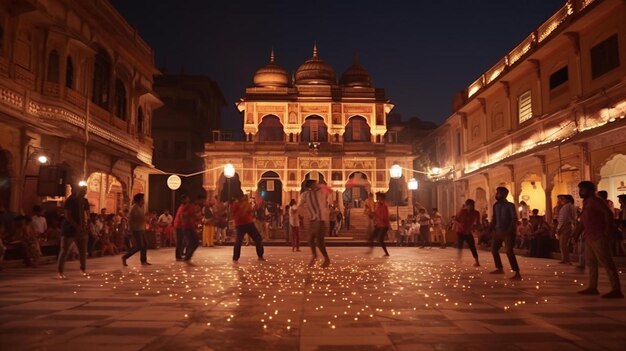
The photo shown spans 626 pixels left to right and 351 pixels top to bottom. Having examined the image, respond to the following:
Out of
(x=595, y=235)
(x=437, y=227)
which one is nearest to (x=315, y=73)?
(x=437, y=227)

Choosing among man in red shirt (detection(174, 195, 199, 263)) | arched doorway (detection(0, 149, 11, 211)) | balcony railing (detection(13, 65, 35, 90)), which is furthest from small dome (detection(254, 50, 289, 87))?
man in red shirt (detection(174, 195, 199, 263))

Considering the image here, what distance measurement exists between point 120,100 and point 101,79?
2419mm

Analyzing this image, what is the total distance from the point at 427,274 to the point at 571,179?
48.0 ft

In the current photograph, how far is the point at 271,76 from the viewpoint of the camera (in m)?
41.3

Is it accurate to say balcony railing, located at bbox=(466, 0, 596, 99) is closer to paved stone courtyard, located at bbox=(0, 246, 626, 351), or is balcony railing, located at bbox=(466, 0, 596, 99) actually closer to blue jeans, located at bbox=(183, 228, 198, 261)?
paved stone courtyard, located at bbox=(0, 246, 626, 351)

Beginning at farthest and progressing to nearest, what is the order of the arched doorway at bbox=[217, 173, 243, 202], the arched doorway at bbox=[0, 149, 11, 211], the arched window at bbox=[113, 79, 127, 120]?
the arched doorway at bbox=[217, 173, 243, 202]
the arched window at bbox=[113, 79, 127, 120]
the arched doorway at bbox=[0, 149, 11, 211]

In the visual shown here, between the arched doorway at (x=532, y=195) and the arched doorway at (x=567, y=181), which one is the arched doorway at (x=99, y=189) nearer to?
the arched doorway at (x=567, y=181)

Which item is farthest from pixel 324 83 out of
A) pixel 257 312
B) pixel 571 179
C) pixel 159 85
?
pixel 257 312

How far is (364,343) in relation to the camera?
13.4 ft

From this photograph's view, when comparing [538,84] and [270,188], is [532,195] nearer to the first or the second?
[538,84]

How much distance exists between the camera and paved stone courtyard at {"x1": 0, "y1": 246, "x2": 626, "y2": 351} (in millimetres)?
4117

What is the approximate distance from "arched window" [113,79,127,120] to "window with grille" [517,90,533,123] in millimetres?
18089

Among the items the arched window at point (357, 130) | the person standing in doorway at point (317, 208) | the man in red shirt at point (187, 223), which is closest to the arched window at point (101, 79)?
the man in red shirt at point (187, 223)

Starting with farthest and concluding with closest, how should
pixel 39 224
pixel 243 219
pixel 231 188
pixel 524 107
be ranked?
1. pixel 231 188
2. pixel 524 107
3. pixel 39 224
4. pixel 243 219
